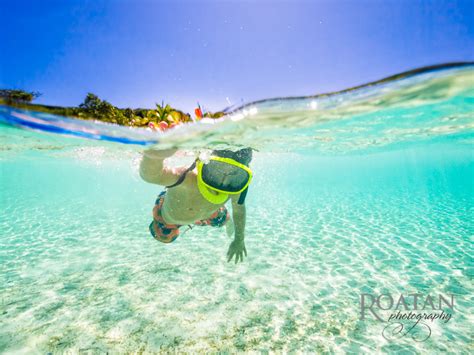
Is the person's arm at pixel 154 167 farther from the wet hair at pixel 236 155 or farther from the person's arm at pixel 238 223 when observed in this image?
the person's arm at pixel 238 223

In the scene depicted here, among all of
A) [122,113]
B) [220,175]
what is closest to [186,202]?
[220,175]

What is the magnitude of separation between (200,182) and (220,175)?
39 cm

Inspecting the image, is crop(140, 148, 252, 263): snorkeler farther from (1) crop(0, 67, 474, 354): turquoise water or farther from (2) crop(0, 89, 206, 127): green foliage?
(2) crop(0, 89, 206, 127): green foliage

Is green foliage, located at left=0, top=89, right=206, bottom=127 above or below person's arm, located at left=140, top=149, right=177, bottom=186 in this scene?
above

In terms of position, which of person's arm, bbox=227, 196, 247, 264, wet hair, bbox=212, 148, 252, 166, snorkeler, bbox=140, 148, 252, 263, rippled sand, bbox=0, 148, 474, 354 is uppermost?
wet hair, bbox=212, 148, 252, 166

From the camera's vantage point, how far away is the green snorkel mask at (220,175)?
4289 millimetres

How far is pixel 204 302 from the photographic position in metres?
5.64

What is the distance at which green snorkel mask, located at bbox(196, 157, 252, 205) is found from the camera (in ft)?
14.1

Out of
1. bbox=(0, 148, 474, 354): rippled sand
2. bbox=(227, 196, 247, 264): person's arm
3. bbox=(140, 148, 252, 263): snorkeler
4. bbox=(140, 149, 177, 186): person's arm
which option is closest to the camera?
bbox=(140, 149, 177, 186): person's arm

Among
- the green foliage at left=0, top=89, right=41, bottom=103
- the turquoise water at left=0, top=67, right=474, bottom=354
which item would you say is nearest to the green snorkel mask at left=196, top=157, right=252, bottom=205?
the turquoise water at left=0, top=67, right=474, bottom=354

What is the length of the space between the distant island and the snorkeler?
3.08m

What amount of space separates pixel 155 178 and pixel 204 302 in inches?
131

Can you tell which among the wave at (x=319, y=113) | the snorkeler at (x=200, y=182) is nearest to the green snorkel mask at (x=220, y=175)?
the snorkeler at (x=200, y=182)

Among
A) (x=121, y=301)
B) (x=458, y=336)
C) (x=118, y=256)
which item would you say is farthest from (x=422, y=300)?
(x=118, y=256)
